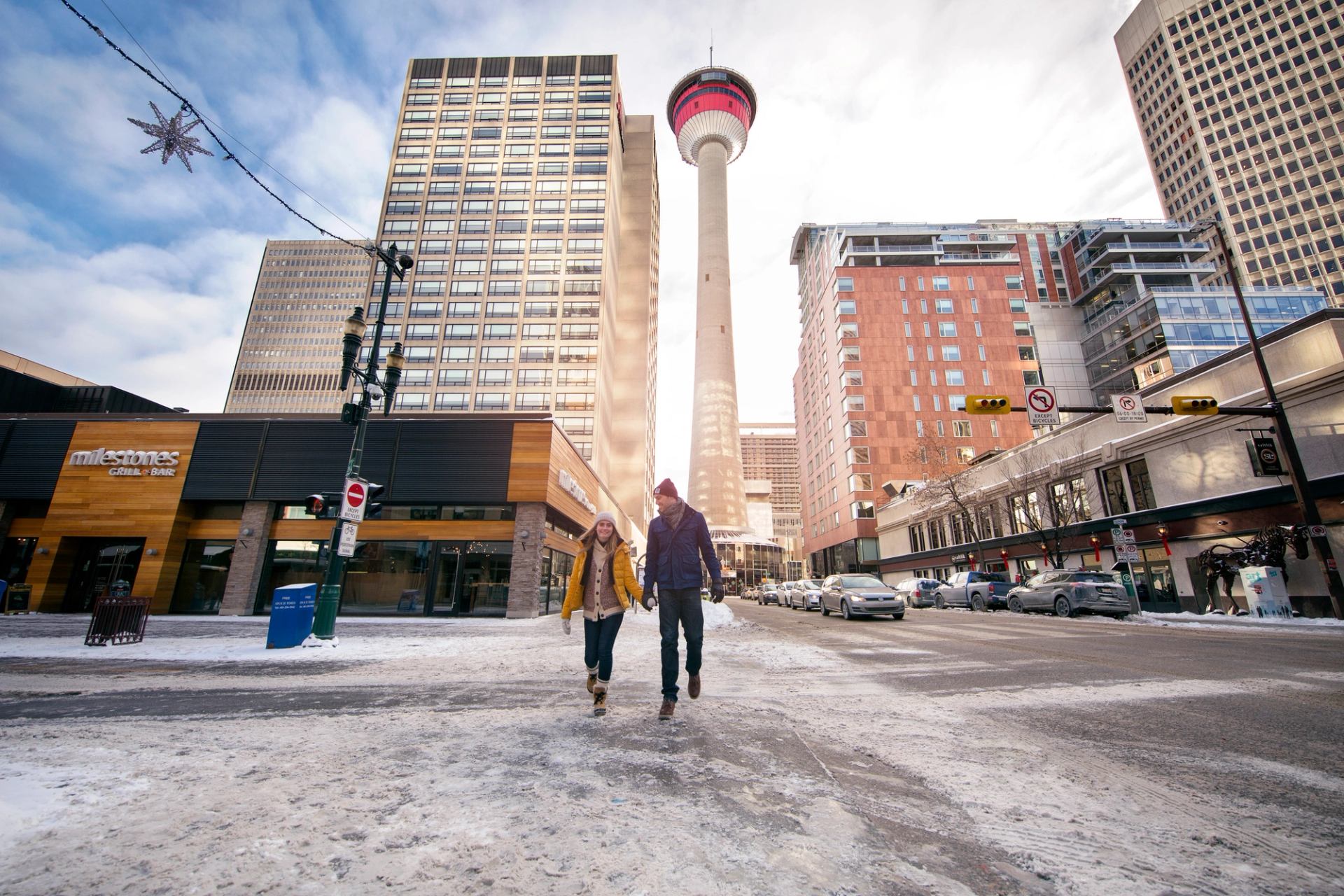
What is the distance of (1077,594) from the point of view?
18.5 m

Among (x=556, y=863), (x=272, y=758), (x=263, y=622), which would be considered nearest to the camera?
(x=556, y=863)

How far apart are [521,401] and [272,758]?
5710 cm

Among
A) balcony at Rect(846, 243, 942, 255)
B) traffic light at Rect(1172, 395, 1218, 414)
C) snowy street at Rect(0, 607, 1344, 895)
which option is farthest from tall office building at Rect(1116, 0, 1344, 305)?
snowy street at Rect(0, 607, 1344, 895)

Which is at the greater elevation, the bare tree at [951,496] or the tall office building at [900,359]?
the tall office building at [900,359]

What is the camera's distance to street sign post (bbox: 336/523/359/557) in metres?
10.8

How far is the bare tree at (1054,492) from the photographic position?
2933 cm

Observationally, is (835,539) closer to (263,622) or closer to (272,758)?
(263,622)

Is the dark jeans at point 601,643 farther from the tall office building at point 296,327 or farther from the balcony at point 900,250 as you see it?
the tall office building at point 296,327

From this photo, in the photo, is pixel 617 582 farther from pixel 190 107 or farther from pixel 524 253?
pixel 524 253

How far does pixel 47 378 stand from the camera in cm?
3275

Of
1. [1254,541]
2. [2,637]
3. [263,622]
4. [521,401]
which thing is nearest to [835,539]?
[521,401]

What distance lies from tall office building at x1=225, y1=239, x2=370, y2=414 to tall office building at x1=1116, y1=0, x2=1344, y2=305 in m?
146

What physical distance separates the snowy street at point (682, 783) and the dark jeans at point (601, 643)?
1.24ft

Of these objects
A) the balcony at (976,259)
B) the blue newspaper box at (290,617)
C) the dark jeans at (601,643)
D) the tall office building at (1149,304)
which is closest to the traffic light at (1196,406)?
the dark jeans at (601,643)
